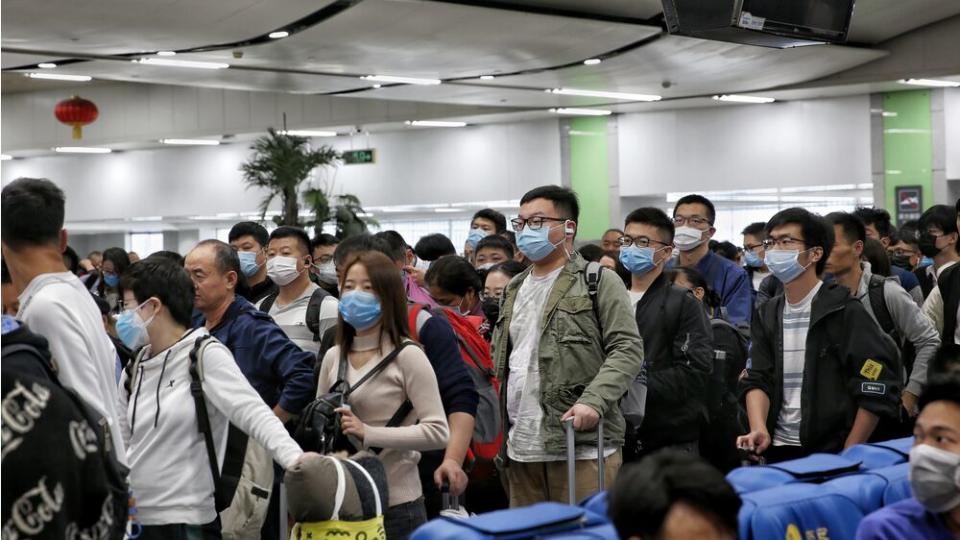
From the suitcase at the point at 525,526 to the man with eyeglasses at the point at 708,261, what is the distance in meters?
3.81

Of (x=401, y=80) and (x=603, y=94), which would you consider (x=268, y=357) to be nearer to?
(x=401, y=80)

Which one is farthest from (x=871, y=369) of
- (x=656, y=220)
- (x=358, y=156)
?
(x=358, y=156)

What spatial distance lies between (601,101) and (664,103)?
Result: 1034mm

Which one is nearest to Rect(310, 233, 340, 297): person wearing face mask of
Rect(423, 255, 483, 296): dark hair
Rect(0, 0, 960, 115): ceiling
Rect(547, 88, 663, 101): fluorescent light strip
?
Rect(423, 255, 483, 296): dark hair

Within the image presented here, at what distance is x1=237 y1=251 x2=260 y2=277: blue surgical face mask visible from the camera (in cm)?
626

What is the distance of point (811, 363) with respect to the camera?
4.61 metres

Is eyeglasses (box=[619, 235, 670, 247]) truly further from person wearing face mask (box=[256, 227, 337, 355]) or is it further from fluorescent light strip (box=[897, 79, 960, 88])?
fluorescent light strip (box=[897, 79, 960, 88])

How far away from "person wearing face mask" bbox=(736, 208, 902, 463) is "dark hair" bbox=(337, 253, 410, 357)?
1.41 meters

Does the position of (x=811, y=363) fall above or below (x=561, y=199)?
below

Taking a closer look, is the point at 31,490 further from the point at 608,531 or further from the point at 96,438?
the point at 608,531

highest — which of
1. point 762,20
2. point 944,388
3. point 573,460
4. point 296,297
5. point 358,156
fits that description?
point 358,156

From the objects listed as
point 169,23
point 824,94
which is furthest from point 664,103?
point 169,23

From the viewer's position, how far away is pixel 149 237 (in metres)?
27.0

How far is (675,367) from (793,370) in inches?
21.0
